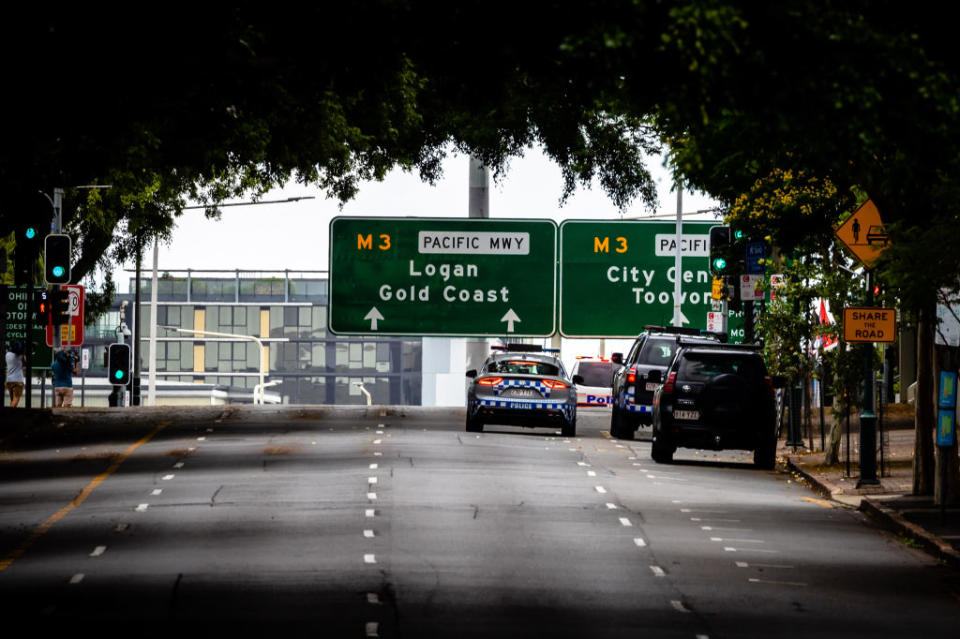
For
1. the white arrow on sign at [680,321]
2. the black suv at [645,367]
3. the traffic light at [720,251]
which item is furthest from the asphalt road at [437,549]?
the white arrow on sign at [680,321]

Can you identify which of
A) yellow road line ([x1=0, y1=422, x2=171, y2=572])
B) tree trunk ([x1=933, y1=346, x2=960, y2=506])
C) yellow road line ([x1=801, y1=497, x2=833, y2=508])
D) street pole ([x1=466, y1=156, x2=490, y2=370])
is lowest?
yellow road line ([x1=801, y1=497, x2=833, y2=508])

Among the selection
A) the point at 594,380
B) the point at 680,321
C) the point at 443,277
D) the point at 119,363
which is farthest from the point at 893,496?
the point at 594,380

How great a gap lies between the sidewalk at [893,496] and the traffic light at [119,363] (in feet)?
55.9

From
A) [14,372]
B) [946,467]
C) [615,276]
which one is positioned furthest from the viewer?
[14,372]

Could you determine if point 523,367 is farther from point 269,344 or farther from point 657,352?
point 269,344

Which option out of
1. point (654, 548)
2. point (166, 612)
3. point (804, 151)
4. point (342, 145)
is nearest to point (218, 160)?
point (342, 145)

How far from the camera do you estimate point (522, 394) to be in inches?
1491

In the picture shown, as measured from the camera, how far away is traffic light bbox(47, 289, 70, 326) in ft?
145

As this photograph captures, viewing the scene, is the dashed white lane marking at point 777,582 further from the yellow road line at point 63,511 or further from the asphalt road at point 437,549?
the yellow road line at point 63,511

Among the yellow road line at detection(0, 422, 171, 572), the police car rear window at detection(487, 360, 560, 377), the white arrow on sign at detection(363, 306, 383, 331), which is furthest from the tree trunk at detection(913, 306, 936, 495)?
the white arrow on sign at detection(363, 306, 383, 331)

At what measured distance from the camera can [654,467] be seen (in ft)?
102

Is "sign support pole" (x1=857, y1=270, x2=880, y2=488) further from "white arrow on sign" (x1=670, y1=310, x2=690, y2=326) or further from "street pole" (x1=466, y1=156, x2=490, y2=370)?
"street pole" (x1=466, y1=156, x2=490, y2=370)

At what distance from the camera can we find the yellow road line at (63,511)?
62.5 feet

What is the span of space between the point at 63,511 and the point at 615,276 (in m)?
20.7
